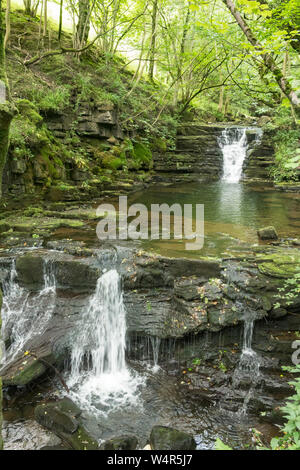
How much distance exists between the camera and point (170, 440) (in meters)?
3.72

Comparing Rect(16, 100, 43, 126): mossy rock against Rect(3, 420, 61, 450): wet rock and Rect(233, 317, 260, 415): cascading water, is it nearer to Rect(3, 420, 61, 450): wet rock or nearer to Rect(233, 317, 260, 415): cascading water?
Rect(3, 420, 61, 450): wet rock

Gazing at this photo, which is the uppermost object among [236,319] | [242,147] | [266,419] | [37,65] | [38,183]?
[37,65]

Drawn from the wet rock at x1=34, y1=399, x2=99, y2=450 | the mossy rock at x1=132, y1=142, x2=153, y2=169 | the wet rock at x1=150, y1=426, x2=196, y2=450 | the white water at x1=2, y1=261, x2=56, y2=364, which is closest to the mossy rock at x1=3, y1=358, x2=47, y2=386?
the white water at x1=2, y1=261, x2=56, y2=364

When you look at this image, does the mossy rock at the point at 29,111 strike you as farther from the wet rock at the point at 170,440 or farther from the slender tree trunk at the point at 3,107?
the wet rock at the point at 170,440

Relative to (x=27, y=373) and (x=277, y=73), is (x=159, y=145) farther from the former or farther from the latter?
(x=27, y=373)

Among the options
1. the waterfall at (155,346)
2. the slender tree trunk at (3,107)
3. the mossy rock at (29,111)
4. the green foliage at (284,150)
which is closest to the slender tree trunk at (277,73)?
the slender tree trunk at (3,107)

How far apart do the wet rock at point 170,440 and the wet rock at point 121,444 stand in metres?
0.24

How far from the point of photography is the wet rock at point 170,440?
367cm

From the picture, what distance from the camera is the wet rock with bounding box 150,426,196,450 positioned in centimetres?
367

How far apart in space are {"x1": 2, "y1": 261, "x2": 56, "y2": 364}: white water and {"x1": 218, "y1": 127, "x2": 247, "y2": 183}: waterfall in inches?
501

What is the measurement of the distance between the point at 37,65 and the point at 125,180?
5833 mm

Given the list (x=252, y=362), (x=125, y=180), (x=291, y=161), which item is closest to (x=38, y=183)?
(x=125, y=180)

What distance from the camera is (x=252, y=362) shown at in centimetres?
537

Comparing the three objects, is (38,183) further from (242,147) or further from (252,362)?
(242,147)
